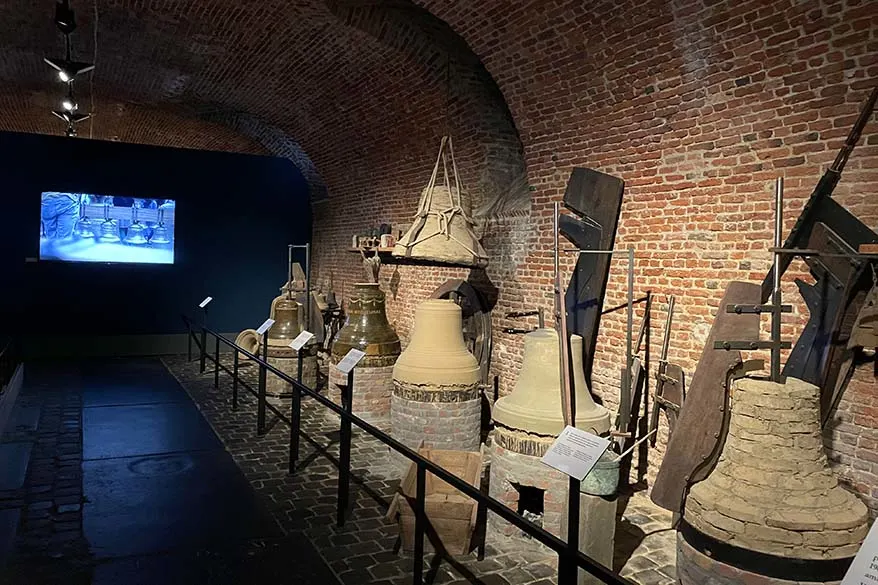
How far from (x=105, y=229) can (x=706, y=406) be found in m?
12.0

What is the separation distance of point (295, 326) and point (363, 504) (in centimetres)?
466

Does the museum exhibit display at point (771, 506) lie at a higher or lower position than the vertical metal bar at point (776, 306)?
lower

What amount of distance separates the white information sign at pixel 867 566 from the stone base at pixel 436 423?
4.14m

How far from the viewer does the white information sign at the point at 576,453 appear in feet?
10.4

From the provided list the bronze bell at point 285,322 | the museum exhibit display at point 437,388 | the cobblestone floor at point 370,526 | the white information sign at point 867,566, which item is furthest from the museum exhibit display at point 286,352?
the white information sign at point 867,566

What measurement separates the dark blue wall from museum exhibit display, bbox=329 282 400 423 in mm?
6942

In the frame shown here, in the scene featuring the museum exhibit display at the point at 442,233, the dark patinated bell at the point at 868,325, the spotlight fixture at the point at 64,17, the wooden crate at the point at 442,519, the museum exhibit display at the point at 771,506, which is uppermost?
the spotlight fixture at the point at 64,17

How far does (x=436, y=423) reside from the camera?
20.5 ft

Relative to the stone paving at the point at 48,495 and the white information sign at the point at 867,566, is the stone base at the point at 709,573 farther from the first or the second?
the stone paving at the point at 48,495

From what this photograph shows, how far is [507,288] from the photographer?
8.21 meters

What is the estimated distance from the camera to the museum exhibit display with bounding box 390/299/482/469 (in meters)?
6.25

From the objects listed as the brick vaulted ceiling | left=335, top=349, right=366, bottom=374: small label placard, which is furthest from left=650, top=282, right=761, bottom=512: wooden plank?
the brick vaulted ceiling

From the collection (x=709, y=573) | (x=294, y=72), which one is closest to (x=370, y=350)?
(x=294, y=72)

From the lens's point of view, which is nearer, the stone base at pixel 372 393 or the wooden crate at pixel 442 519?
the wooden crate at pixel 442 519
